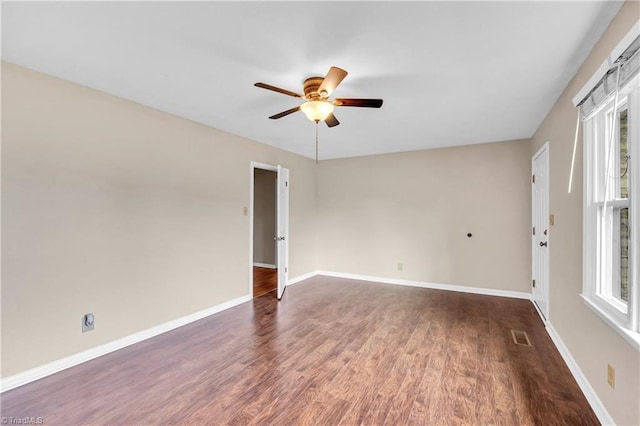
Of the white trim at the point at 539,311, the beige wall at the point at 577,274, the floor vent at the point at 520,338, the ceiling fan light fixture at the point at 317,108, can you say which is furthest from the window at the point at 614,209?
the ceiling fan light fixture at the point at 317,108

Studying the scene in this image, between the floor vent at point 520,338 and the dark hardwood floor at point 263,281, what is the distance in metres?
3.34

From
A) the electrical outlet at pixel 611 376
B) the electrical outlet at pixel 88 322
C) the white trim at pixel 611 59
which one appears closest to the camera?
the white trim at pixel 611 59

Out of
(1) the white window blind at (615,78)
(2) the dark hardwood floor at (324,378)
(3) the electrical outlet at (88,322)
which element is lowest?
(2) the dark hardwood floor at (324,378)

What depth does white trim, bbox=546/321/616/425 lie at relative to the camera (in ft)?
5.73

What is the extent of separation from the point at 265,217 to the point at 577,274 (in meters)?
5.60

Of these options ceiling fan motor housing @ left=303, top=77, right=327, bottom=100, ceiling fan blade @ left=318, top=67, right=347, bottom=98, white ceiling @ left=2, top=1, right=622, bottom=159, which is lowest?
ceiling fan blade @ left=318, top=67, right=347, bottom=98

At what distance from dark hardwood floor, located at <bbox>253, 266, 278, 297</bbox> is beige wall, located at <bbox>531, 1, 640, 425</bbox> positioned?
3735mm

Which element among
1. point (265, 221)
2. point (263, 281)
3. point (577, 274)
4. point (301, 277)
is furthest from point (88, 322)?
point (265, 221)

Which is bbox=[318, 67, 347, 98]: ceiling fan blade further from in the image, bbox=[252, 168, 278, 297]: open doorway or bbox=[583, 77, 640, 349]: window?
bbox=[252, 168, 278, 297]: open doorway

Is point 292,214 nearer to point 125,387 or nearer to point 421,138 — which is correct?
point 421,138

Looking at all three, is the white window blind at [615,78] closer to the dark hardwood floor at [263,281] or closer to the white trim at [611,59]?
the white trim at [611,59]

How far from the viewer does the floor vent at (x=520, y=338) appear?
282 cm

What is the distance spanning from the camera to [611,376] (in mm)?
1684

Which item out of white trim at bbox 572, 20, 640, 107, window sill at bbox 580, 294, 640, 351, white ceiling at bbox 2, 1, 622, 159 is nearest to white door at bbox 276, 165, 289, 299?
white ceiling at bbox 2, 1, 622, 159
